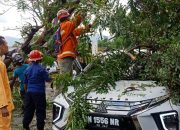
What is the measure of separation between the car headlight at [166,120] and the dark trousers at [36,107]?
3.45 metres

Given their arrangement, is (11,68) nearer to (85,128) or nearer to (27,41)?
(27,41)

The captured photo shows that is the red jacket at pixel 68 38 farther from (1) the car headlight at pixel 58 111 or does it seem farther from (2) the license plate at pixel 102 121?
(2) the license plate at pixel 102 121

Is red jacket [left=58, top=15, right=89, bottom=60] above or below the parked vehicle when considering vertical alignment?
above

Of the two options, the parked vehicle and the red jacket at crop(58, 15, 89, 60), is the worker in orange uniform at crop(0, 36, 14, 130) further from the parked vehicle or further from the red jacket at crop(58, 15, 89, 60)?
the red jacket at crop(58, 15, 89, 60)

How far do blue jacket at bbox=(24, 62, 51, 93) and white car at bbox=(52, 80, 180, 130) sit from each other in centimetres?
252

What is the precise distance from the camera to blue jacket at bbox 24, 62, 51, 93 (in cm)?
742

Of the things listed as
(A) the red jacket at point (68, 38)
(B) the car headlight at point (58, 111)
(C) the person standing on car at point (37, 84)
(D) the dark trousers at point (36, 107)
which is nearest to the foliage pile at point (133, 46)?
(B) the car headlight at point (58, 111)

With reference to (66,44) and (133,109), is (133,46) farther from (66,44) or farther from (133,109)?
(66,44)

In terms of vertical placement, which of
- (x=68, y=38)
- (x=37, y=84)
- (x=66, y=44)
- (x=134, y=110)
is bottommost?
(x=134, y=110)

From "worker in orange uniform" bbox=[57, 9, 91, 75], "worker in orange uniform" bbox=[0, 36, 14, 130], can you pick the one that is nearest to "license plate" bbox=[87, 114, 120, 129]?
"worker in orange uniform" bbox=[0, 36, 14, 130]

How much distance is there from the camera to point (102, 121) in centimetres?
455

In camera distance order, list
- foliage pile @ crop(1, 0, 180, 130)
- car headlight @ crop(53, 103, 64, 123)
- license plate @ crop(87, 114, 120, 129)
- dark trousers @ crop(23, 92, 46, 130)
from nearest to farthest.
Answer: license plate @ crop(87, 114, 120, 129), foliage pile @ crop(1, 0, 180, 130), car headlight @ crop(53, 103, 64, 123), dark trousers @ crop(23, 92, 46, 130)

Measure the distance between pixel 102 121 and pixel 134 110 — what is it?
0.40 metres

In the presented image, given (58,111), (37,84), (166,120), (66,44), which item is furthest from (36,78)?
(166,120)
